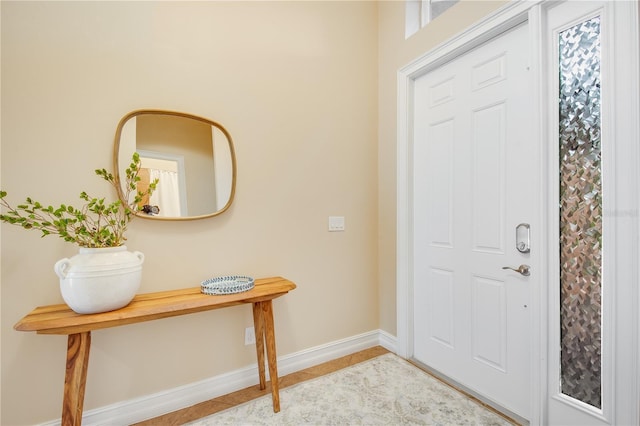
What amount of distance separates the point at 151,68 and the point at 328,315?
6.78 feet

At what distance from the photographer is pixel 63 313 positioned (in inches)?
52.0

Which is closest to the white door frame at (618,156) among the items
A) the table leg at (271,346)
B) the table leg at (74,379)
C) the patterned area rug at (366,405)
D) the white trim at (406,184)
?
the white trim at (406,184)

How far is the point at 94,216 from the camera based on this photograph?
1557 millimetres

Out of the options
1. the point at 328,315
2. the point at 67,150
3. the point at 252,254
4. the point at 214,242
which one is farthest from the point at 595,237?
the point at 67,150

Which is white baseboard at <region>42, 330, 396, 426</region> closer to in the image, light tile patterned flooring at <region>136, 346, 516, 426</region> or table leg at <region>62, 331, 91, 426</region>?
light tile patterned flooring at <region>136, 346, 516, 426</region>

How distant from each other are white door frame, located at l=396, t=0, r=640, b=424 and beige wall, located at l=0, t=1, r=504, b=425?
156 mm

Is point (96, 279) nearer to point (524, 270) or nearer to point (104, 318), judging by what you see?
point (104, 318)

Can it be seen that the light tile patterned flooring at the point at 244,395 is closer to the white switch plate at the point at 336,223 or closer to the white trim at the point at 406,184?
the white trim at the point at 406,184

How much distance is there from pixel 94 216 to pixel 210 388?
1235mm

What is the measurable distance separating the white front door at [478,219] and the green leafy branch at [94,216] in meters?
1.88

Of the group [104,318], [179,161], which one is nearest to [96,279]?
[104,318]

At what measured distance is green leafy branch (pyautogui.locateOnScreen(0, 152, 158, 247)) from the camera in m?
1.33

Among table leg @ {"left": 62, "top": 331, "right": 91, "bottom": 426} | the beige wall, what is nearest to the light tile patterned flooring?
the beige wall

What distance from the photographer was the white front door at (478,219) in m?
1.60
